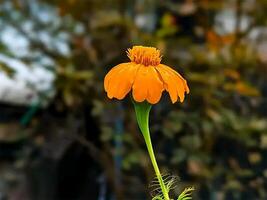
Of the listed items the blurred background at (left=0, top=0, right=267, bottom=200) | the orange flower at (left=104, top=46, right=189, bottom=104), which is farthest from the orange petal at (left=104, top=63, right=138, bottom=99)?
the blurred background at (left=0, top=0, right=267, bottom=200)

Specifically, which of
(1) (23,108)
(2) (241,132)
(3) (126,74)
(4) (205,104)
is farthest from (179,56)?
(3) (126,74)

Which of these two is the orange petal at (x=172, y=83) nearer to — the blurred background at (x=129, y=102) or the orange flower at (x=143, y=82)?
the orange flower at (x=143, y=82)

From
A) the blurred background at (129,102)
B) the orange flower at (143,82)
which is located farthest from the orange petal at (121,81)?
the blurred background at (129,102)

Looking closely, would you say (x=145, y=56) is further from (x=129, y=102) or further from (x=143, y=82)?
(x=129, y=102)

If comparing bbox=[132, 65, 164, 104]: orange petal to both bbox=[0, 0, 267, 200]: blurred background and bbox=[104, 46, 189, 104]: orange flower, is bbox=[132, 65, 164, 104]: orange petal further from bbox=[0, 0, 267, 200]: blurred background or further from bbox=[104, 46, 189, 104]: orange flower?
bbox=[0, 0, 267, 200]: blurred background

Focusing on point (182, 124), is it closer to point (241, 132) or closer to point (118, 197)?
point (241, 132)

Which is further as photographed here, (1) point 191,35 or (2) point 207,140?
(1) point 191,35
